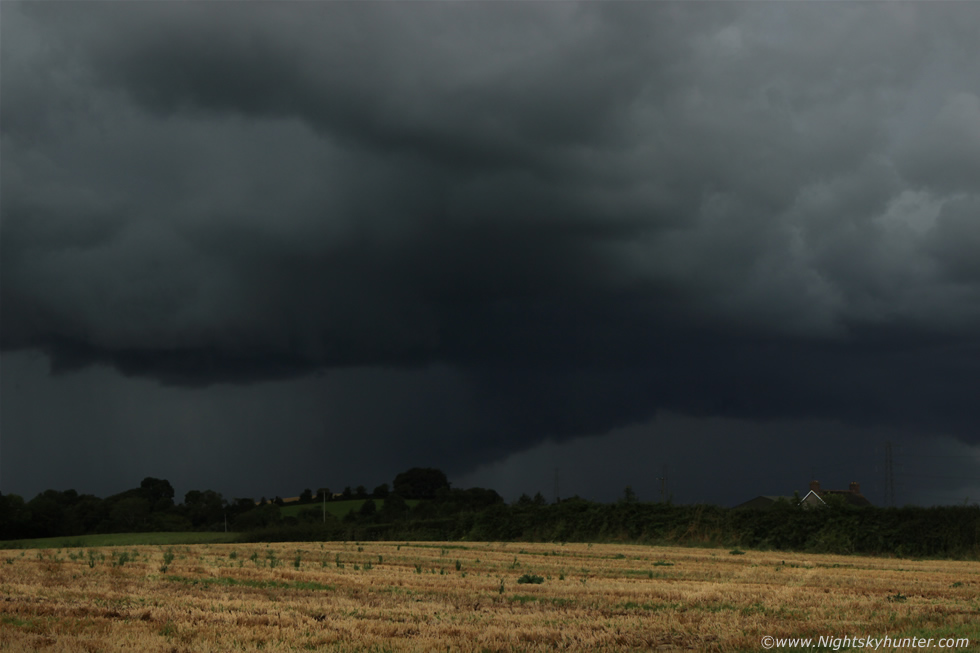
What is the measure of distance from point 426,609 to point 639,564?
17198mm

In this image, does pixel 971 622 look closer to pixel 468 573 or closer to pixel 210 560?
pixel 468 573

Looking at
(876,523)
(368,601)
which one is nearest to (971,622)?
(368,601)

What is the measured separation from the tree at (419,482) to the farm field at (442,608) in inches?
4440

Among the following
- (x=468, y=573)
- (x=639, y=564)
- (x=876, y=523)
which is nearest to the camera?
(x=468, y=573)

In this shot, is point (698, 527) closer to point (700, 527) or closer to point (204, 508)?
point (700, 527)

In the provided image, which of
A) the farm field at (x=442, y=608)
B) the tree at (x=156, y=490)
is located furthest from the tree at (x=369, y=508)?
the farm field at (x=442, y=608)

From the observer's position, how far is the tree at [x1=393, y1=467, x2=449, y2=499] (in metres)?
136

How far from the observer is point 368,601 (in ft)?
50.5

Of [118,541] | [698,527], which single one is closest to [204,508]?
[118,541]

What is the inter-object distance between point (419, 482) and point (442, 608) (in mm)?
127061

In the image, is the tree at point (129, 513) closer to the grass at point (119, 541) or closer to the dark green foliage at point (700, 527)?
the dark green foliage at point (700, 527)

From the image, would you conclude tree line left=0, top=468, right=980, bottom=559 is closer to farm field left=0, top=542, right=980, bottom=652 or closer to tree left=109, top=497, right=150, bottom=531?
farm field left=0, top=542, right=980, bottom=652

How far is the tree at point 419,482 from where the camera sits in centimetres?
13588

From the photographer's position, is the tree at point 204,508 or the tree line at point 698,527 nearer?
the tree line at point 698,527
